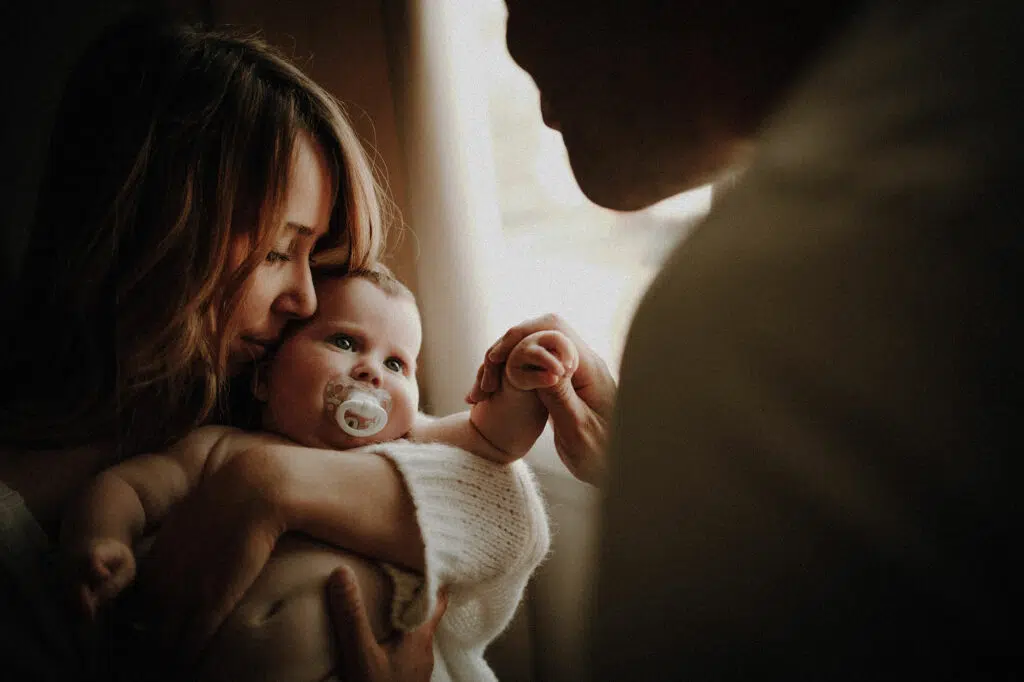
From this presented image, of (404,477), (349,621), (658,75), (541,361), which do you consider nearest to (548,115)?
(658,75)

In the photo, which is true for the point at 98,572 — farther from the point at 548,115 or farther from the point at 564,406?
the point at 548,115

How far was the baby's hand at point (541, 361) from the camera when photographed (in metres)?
0.56

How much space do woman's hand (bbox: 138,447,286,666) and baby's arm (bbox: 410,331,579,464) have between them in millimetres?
184

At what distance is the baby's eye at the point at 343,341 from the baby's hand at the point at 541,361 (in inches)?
6.2

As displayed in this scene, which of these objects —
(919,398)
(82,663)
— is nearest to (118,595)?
(82,663)

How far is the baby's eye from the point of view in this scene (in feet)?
2.04

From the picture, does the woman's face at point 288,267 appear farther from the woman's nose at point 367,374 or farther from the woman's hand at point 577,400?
the woman's hand at point 577,400

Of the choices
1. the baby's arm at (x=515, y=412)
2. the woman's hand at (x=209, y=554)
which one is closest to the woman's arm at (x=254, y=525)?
the woman's hand at (x=209, y=554)

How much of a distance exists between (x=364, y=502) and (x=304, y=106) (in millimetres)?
395

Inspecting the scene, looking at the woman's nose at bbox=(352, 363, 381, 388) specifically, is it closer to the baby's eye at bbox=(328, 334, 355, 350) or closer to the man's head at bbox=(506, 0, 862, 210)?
the baby's eye at bbox=(328, 334, 355, 350)

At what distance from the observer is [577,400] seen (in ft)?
1.98

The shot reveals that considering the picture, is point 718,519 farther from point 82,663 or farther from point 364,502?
point 82,663

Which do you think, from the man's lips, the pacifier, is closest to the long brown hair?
the pacifier

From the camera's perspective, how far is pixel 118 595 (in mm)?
500
